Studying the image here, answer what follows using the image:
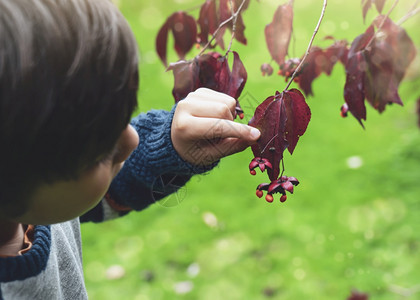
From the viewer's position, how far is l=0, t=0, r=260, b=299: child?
0.63 m

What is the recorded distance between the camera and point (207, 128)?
2.85 feet

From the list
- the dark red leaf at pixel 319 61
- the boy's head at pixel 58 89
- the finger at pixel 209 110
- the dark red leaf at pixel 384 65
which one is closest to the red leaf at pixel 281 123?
the finger at pixel 209 110

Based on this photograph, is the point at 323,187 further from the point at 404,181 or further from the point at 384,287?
the point at 384,287

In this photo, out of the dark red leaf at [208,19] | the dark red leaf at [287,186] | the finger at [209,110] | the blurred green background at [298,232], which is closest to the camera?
the dark red leaf at [287,186]

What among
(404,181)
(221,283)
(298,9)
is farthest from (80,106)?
(298,9)

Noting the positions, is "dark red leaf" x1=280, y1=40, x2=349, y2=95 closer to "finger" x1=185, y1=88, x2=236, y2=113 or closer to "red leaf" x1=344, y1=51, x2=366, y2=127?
"red leaf" x1=344, y1=51, x2=366, y2=127

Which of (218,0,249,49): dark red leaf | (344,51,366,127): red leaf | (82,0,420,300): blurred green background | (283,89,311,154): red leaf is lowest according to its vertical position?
(82,0,420,300): blurred green background

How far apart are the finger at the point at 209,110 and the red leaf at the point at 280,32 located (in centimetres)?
25

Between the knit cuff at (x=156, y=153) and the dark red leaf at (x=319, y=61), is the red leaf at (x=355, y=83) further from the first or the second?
the knit cuff at (x=156, y=153)

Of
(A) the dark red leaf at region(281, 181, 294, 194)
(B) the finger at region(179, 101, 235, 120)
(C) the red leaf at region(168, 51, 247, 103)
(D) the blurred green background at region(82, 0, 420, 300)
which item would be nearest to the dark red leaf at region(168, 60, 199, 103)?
(C) the red leaf at region(168, 51, 247, 103)

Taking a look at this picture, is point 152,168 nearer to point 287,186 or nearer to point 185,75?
point 185,75

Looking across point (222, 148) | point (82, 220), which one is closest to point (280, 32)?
point (222, 148)

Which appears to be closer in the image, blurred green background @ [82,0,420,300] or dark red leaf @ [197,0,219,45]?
dark red leaf @ [197,0,219,45]

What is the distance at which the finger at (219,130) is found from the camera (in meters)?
0.79
